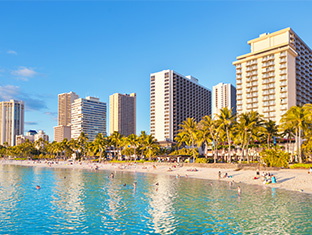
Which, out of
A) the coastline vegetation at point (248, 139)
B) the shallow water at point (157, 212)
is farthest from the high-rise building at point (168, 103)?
the shallow water at point (157, 212)

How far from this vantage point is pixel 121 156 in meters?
130

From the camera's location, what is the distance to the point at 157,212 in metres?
27.3

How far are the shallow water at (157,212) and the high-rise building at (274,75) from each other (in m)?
90.8

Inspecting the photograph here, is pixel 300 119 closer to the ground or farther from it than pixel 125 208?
farther from it

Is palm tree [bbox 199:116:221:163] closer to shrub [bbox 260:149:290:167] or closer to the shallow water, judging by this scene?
shrub [bbox 260:149:290:167]

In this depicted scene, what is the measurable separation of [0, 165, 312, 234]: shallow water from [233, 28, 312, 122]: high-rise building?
90816 millimetres

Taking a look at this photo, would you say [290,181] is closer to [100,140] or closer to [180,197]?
[180,197]

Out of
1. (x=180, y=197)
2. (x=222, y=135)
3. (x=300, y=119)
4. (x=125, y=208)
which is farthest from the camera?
(x=222, y=135)

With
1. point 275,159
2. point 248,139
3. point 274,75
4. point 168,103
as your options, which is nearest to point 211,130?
point 248,139

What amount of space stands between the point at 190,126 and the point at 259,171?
32.1 metres

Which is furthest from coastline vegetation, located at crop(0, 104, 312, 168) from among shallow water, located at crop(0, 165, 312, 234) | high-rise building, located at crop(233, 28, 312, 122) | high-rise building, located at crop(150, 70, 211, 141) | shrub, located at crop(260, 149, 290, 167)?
high-rise building, located at crop(150, 70, 211, 141)

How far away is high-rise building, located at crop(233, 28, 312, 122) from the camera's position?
11956 centimetres

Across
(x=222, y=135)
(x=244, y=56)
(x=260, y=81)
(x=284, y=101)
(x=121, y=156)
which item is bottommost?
(x=121, y=156)

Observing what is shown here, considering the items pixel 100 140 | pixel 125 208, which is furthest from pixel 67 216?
pixel 100 140
